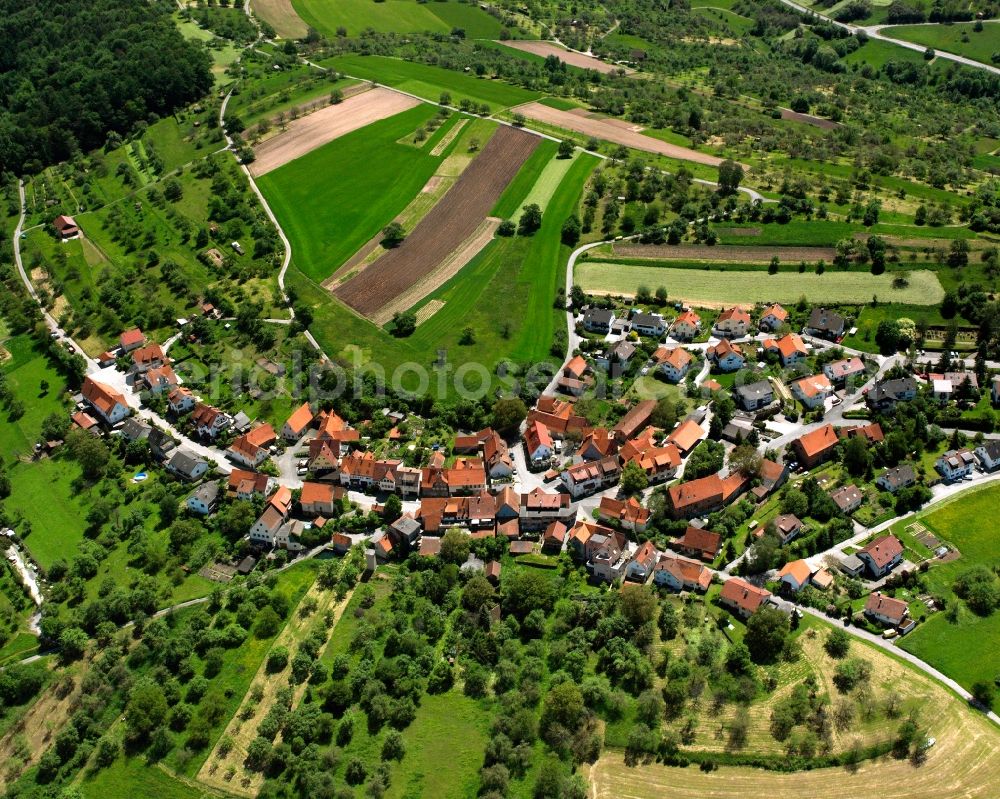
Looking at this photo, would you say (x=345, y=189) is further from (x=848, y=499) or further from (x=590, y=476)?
(x=848, y=499)

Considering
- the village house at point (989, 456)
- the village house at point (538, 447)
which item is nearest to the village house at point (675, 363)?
the village house at point (538, 447)

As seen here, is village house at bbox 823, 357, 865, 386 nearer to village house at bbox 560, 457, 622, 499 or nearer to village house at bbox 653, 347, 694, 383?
village house at bbox 653, 347, 694, 383

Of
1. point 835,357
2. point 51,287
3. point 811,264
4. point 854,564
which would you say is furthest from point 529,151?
point 854,564

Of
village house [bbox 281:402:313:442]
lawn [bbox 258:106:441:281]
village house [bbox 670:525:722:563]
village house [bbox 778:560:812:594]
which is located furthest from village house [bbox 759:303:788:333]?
lawn [bbox 258:106:441:281]

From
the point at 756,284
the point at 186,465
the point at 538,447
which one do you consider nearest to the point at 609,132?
the point at 756,284

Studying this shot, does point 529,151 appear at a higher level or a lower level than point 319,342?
higher

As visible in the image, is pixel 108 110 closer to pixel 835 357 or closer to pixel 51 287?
pixel 51 287

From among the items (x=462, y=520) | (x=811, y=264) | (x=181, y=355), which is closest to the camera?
(x=462, y=520)
